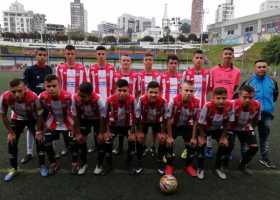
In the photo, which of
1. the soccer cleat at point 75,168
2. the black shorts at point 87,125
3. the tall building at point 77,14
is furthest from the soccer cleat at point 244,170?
the tall building at point 77,14

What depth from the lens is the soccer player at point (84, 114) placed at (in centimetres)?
373

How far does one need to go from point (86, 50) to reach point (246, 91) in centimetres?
5063

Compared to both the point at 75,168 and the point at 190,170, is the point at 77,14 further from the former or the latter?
the point at 190,170

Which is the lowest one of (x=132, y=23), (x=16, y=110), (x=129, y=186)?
(x=129, y=186)

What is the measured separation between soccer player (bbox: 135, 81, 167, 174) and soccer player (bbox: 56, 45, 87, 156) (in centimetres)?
143

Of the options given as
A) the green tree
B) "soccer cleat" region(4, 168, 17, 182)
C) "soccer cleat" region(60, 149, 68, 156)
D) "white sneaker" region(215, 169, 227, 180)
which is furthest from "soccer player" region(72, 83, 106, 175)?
the green tree

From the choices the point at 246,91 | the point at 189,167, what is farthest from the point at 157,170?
the point at 246,91

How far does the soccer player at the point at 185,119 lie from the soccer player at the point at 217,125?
0.11m

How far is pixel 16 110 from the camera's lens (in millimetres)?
3842

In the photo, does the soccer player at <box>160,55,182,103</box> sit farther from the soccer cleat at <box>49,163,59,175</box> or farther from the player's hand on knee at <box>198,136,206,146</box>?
the soccer cleat at <box>49,163,59,175</box>

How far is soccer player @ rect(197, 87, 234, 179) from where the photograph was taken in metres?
3.76

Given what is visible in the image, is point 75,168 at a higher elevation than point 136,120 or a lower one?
lower

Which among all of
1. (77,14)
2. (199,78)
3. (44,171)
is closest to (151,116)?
(199,78)

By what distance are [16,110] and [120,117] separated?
1564 mm
